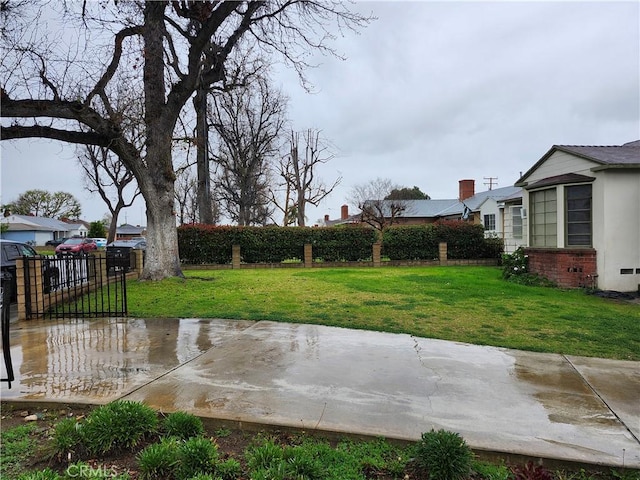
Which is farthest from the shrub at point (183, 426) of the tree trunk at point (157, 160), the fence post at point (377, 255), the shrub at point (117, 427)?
the fence post at point (377, 255)

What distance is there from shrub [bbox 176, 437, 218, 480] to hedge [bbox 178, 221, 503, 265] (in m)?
16.6

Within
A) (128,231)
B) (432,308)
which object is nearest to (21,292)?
(432,308)

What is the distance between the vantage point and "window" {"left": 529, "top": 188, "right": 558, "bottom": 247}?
11539 mm

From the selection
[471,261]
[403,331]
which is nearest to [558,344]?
[403,331]

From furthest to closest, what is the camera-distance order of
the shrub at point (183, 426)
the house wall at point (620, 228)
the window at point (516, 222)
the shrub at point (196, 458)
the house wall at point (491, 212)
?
the house wall at point (491, 212), the window at point (516, 222), the house wall at point (620, 228), the shrub at point (183, 426), the shrub at point (196, 458)

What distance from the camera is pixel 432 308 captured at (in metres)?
8.19

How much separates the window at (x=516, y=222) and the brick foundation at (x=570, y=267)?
22.2 feet

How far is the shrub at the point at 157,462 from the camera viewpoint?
2.46 meters

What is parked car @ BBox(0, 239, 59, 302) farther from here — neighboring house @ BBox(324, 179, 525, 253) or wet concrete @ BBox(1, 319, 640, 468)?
neighboring house @ BBox(324, 179, 525, 253)

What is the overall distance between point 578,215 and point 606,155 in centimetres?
170

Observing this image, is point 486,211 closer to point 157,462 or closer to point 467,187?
point 467,187

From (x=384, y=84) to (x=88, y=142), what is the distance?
9.35 metres

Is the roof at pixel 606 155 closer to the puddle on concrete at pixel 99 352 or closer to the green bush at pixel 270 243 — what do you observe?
the green bush at pixel 270 243

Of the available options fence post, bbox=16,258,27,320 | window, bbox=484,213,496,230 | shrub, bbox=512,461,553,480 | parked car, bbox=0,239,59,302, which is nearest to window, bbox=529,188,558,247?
shrub, bbox=512,461,553,480
